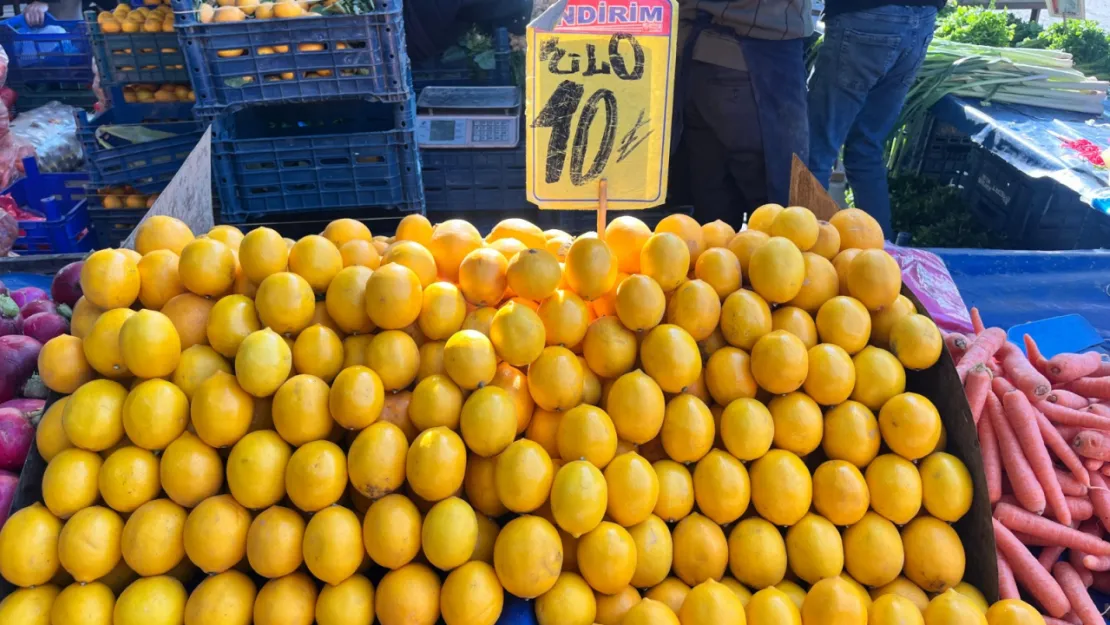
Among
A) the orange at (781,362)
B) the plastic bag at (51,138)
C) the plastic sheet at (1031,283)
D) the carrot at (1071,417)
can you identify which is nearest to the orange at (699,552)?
the orange at (781,362)

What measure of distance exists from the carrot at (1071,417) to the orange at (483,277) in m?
1.61

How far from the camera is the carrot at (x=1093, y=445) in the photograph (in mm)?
1894

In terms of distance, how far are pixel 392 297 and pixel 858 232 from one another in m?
1.31

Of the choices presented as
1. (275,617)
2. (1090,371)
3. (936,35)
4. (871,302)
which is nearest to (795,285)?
(871,302)

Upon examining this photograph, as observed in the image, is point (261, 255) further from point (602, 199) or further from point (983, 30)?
point (983, 30)

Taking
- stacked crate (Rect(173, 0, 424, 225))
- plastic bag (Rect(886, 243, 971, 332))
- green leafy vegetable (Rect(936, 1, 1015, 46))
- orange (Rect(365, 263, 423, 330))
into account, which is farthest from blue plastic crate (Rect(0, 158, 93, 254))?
green leafy vegetable (Rect(936, 1, 1015, 46))

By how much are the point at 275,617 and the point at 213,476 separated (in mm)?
342

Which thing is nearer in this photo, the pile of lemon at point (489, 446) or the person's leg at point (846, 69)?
the pile of lemon at point (489, 446)

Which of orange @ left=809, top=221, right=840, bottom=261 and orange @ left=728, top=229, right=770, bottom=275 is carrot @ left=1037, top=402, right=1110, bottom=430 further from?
orange @ left=728, top=229, right=770, bottom=275

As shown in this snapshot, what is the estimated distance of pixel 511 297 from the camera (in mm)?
1820

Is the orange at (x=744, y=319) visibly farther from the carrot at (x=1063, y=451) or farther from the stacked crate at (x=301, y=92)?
the stacked crate at (x=301, y=92)

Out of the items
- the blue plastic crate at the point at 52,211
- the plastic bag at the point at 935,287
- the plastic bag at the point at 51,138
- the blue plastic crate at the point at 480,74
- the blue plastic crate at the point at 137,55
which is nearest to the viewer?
the plastic bag at the point at 935,287

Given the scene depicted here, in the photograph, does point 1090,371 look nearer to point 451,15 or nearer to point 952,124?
point 952,124

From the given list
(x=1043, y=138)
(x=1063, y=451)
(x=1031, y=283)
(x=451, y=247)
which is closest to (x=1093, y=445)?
(x=1063, y=451)
